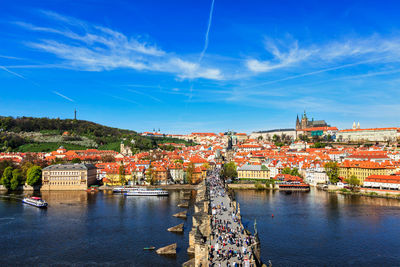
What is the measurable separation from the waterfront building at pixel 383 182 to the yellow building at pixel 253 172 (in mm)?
16812

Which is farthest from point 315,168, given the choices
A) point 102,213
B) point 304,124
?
point 304,124

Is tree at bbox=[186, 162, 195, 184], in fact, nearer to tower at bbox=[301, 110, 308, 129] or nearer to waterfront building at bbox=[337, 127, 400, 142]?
waterfront building at bbox=[337, 127, 400, 142]

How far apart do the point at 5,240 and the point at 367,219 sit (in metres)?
29.6

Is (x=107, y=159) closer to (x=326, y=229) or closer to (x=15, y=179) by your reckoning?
(x=15, y=179)

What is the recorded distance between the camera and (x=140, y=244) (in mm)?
22516

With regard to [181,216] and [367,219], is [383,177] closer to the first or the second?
[367,219]

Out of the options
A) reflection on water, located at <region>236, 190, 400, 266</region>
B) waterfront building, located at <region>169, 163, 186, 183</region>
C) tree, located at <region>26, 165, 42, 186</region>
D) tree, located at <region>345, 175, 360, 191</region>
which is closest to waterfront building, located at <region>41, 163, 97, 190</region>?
tree, located at <region>26, 165, 42, 186</region>

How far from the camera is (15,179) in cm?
4778

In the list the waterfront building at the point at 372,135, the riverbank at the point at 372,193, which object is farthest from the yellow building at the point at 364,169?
the waterfront building at the point at 372,135

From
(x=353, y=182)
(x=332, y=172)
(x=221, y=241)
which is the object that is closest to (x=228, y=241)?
(x=221, y=241)

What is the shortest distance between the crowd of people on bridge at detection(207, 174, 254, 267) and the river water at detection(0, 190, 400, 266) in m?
2.80

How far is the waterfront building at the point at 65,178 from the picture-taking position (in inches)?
1966

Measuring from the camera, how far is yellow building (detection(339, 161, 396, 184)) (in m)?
50.0

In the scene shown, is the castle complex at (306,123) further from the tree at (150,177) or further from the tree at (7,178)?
the tree at (7,178)
